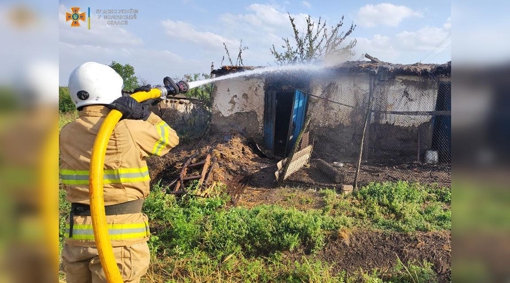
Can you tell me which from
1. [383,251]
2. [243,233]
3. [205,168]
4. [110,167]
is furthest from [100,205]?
[205,168]

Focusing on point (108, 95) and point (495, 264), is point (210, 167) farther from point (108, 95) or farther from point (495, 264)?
point (495, 264)

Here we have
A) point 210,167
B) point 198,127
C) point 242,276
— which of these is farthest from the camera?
point 198,127

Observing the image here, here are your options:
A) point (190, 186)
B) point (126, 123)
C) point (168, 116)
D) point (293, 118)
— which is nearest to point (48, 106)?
point (126, 123)

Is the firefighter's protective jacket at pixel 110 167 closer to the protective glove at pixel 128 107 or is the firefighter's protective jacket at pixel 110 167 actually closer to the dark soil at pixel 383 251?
the protective glove at pixel 128 107

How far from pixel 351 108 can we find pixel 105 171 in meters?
9.64

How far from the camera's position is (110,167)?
1.99 meters

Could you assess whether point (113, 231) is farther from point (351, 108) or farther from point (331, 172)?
point (351, 108)

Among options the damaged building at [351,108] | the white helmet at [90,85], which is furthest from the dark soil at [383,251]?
the damaged building at [351,108]

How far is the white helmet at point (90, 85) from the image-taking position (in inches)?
80.7

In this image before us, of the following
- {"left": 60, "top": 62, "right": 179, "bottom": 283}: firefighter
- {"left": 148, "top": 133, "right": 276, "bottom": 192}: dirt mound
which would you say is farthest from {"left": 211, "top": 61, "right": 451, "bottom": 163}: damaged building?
{"left": 60, "top": 62, "right": 179, "bottom": 283}: firefighter

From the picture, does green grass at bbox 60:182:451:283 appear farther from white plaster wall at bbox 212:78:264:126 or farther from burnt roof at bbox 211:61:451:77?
white plaster wall at bbox 212:78:264:126

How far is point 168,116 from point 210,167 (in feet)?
23.4

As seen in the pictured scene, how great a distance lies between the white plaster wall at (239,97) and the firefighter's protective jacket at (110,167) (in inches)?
380

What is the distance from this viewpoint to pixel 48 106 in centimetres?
108
